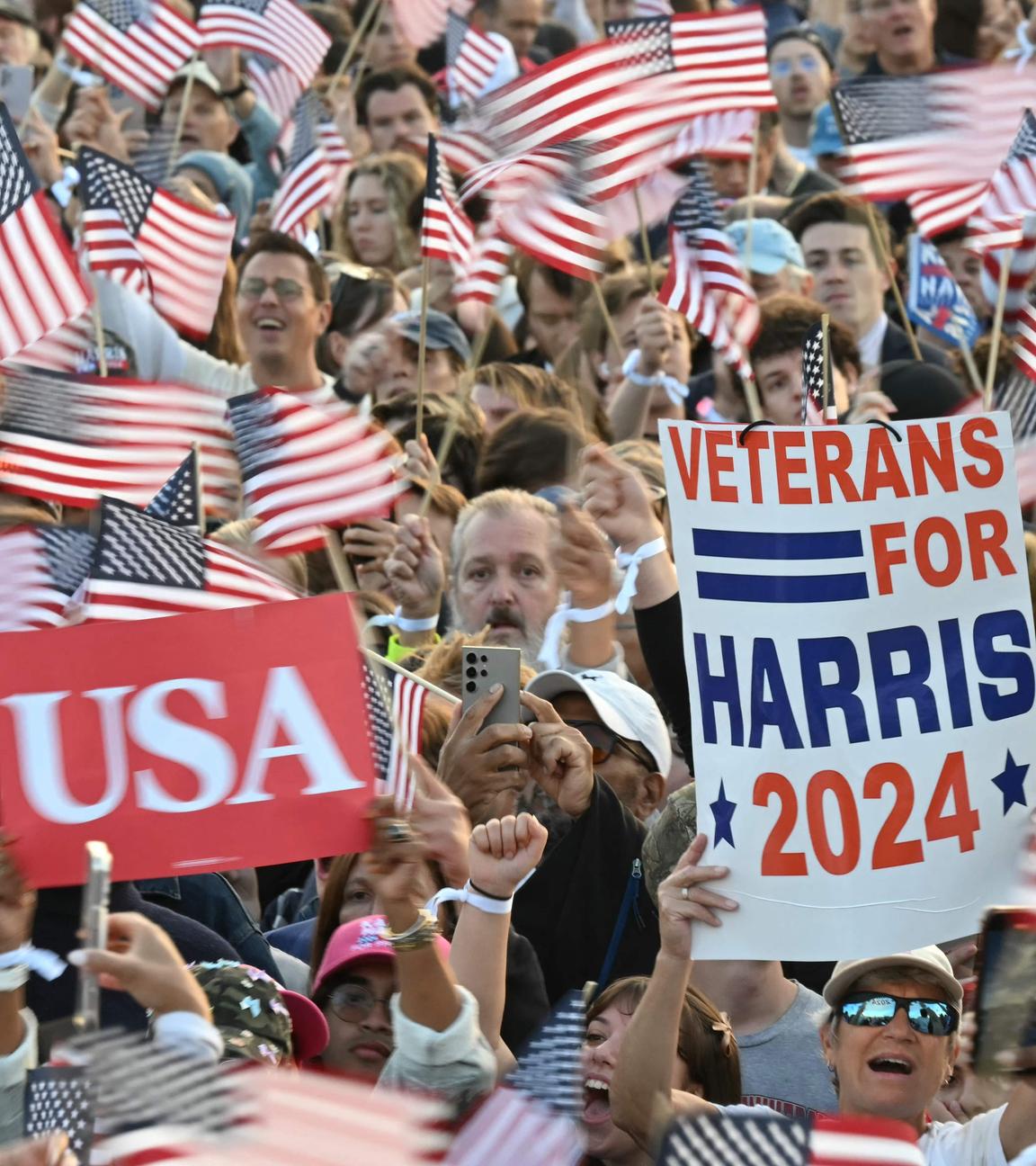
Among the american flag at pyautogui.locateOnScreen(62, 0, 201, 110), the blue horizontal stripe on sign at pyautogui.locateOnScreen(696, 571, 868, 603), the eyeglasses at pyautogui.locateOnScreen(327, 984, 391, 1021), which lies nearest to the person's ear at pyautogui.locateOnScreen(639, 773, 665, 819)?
the blue horizontal stripe on sign at pyautogui.locateOnScreen(696, 571, 868, 603)

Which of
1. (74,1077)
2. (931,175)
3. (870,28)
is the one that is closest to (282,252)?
(931,175)

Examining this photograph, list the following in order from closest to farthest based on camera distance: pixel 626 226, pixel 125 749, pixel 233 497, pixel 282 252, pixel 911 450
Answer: pixel 125 749
pixel 911 450
pixel 233 497
pixel 282 252
pixel 626 226

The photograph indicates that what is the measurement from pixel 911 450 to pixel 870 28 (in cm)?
717

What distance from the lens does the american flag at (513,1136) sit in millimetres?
3619

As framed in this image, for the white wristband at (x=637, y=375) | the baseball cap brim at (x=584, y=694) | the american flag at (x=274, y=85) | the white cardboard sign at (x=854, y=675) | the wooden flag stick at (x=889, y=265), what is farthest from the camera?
the american flag at (x=274, y=85)

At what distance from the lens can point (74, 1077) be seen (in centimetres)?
378

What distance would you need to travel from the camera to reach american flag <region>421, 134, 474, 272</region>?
883 centimetres

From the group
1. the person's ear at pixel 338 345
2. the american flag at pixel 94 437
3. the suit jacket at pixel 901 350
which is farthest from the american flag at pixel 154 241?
the suit jacket at pixel 901 350

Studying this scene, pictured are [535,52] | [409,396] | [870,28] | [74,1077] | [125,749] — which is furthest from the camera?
[535,52]

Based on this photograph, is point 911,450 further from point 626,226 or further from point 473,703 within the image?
point 626,226

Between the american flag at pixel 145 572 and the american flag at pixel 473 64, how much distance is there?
22.0 feet

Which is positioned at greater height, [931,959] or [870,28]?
[870,28]

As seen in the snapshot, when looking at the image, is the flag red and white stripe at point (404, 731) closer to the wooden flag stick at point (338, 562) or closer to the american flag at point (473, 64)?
the wooden flag stick at point (338, 562)

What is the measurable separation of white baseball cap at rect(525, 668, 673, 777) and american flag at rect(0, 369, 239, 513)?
1.88m
